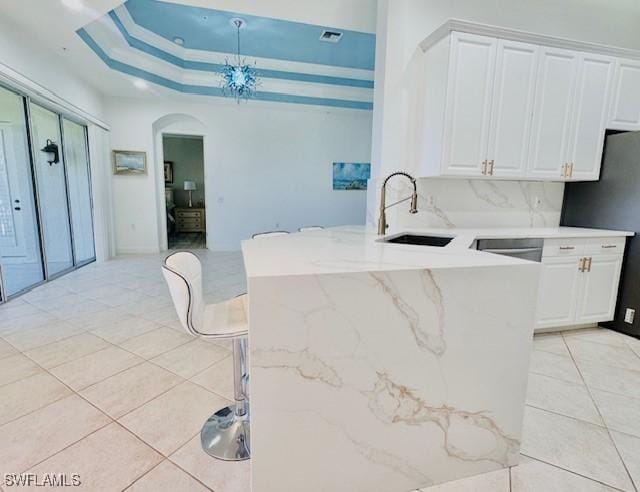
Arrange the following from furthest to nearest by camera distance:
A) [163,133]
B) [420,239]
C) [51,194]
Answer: [163,133] → [51,194] → [420,239]

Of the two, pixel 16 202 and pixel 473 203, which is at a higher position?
pixel 473 203

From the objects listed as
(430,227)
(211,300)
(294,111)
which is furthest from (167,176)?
(430,227)

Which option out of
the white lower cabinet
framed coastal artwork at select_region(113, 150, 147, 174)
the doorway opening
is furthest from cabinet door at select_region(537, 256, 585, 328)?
the doorway opening

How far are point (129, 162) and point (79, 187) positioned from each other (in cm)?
114

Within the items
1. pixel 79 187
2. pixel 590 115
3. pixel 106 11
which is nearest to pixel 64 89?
pixel 79 187

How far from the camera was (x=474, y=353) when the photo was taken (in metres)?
1.30

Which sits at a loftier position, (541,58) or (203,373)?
(541,58)

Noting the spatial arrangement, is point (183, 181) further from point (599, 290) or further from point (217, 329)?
point (599, 290)

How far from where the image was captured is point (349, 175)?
23.4 feet

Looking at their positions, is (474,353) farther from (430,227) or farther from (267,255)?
(430,227)

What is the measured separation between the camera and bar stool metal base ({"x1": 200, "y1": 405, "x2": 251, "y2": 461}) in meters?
1.47

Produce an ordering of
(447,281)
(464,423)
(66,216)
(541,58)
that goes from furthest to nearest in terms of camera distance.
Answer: (66,216), (541,58), (464,423), (447,281)

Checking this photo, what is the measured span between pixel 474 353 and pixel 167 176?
9679 mm

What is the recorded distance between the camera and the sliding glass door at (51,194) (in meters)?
3.97
